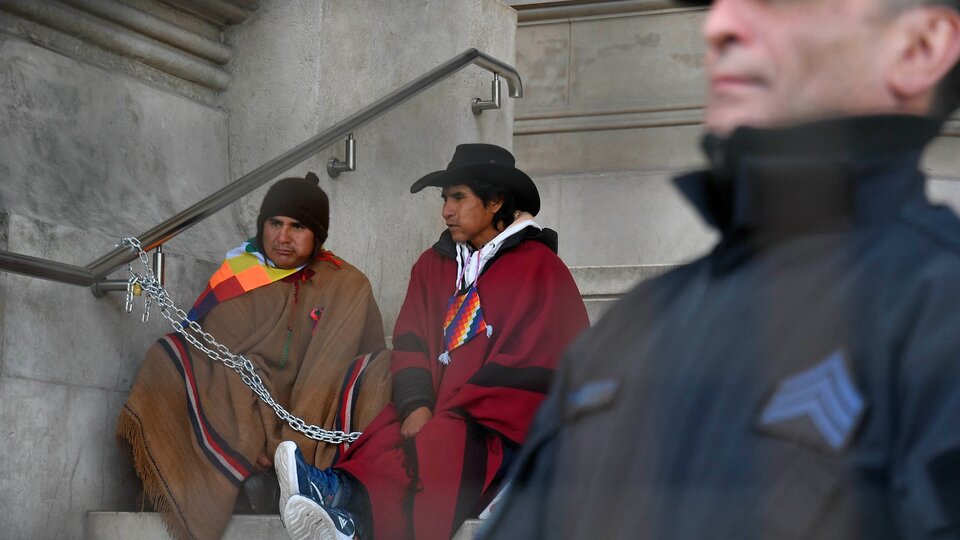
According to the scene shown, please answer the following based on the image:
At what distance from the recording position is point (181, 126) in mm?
5285

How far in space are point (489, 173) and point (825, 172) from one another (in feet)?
12.2

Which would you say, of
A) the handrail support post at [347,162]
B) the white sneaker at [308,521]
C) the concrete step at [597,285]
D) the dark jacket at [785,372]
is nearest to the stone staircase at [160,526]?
the concrete step at [597,285]

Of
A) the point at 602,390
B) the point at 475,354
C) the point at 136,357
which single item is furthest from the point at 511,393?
the point at 602,390

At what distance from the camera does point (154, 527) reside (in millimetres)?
4176

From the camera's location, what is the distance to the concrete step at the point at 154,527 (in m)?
4.02

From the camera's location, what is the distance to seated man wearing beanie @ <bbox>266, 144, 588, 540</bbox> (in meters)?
3.99

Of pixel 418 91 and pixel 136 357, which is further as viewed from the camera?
pixel 418 91

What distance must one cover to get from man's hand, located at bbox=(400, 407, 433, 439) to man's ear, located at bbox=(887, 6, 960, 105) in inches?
127

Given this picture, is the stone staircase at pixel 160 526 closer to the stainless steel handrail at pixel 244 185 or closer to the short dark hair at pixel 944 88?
the stainless steel handrail at pixel 244 185

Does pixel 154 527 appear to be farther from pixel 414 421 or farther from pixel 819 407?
pixel 819 407

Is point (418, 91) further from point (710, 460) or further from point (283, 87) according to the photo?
point (710, 460)

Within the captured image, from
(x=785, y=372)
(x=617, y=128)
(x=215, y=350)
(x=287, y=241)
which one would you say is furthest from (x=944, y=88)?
(x=287, y=241)

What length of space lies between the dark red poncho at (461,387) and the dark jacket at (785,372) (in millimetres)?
2891

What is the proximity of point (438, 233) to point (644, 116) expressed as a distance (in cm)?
315
